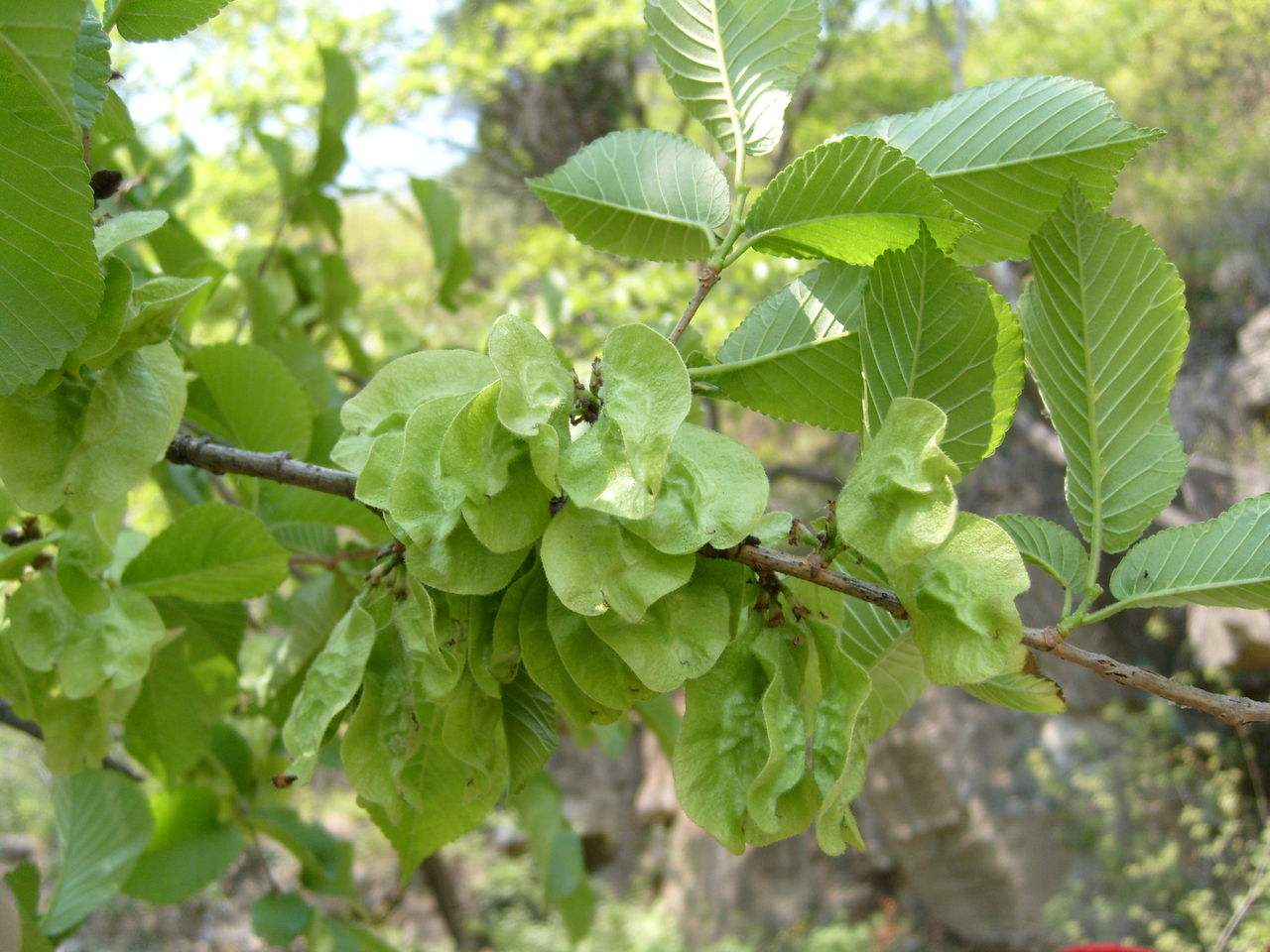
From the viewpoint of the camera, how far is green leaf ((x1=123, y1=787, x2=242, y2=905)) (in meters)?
0.91

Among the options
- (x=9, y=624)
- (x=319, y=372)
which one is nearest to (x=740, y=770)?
(x=9, y=624)

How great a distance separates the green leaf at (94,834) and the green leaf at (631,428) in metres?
0.55

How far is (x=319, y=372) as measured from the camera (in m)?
1.04

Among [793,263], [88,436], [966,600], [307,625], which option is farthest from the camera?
[793,263]

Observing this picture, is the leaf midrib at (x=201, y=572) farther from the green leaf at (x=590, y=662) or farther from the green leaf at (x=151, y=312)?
the green leaf at (x=590, y=662)

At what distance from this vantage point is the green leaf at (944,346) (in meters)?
0.44

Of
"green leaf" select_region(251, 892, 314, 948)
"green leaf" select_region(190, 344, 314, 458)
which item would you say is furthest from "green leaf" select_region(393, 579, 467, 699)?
"green leaf" select_region(251, 892, 314, 948)

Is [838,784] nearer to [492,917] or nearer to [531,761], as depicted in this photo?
[531,761]

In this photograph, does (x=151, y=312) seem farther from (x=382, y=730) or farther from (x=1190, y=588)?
(x=1190, y=588)

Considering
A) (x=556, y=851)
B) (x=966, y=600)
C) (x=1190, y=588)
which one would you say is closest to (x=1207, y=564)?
(x=1190, y=588)

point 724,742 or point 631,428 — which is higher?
point 631,428

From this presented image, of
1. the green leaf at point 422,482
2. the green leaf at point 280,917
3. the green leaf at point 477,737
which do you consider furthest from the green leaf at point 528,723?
the green leaf at point 280,917

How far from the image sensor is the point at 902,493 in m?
0.40

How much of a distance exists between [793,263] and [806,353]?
262cm
